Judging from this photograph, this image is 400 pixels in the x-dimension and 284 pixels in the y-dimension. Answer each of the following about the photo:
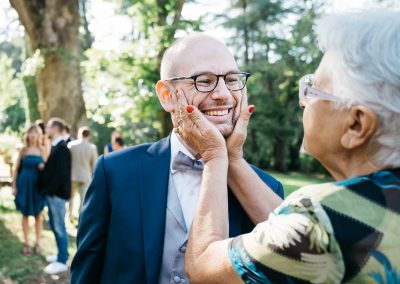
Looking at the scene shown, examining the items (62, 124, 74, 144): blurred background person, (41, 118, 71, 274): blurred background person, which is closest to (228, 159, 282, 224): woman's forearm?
(41, 118, 71, 274): blurred background person

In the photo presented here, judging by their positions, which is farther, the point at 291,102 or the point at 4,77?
the point at 291,102

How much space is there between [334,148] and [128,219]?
0.89m

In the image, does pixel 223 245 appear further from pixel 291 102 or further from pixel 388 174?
pixel 291 102

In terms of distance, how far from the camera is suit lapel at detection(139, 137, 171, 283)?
178 centimetres

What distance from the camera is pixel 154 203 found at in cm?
185

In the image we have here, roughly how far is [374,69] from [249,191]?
75cm

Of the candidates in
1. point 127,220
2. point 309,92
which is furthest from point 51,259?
point 309,92

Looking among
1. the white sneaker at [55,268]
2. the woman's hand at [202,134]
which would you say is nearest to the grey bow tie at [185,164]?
the woman's hand at [202,134]

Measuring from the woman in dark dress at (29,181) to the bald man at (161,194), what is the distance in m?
5.31

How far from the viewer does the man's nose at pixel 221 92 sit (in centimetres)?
189

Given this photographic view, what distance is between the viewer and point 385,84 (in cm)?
118

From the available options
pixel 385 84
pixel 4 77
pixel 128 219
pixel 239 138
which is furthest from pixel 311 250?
pixel 4 77

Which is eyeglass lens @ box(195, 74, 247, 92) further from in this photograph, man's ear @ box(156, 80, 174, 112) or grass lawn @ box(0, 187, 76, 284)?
grass lawn @ box(0, 187, 76, 284)

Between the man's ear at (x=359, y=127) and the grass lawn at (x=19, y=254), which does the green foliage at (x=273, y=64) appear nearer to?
the grass lawn at (x=19, y=254)
